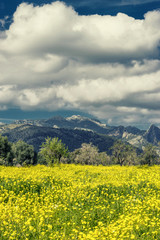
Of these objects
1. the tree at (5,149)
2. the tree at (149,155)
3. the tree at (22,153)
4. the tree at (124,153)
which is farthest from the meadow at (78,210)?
the tree at (149,155)

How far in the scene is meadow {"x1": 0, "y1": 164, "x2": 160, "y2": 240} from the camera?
31.8 ft

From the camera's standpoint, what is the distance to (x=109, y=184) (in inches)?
740

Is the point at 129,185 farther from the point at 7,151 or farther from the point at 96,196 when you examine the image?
the point at 7,151

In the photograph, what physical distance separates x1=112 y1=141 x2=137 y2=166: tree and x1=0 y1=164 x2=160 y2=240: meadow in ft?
421

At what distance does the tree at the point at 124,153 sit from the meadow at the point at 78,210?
12825 cm

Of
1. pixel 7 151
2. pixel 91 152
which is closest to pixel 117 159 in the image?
pixel 91 152

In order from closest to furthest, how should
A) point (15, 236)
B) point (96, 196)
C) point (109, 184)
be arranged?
point (15, 236), point (96, 196), point (109, 184)

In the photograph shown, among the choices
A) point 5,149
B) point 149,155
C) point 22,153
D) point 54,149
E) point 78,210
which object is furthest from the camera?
point 149,155

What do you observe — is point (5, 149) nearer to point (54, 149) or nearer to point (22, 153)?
point (22, 153)

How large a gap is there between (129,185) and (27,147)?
423 feet

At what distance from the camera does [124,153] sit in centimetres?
14475

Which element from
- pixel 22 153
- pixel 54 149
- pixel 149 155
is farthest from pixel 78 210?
pixel 149 155

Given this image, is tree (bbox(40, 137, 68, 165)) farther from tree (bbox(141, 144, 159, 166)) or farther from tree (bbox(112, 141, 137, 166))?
tree (bbox(141, 144, 159, 166))

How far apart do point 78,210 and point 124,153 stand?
445 ft
